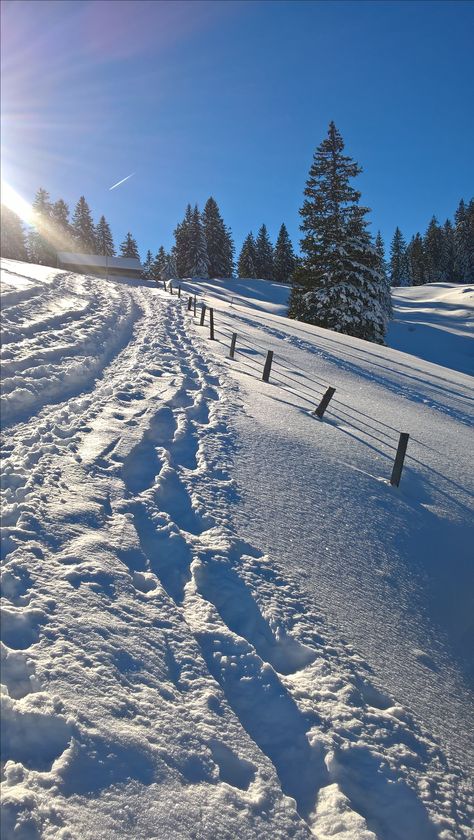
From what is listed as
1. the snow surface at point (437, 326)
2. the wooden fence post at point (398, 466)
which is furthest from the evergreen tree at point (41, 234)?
the wooden fence post at point (398, 466)

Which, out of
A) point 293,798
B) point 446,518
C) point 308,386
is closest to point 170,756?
point 293,798

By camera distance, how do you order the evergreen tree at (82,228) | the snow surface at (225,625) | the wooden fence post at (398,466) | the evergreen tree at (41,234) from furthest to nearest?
1. the evergreen tree at (82,228)
2. the evergreen tree at (41,234)
3. the wooden fence post at (398,466)
4. the snow surface at (225,625)

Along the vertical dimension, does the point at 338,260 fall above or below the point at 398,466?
above

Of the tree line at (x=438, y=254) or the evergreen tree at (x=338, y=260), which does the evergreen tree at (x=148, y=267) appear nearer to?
the tree line at (x=438, y=254)

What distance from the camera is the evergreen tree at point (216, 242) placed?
2537 inches

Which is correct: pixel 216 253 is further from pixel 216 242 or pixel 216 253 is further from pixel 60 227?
pixel 60 227

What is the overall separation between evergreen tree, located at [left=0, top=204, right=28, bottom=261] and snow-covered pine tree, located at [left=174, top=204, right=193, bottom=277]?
75.4 ft

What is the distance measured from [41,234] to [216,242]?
91.9 ft

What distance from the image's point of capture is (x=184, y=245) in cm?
6481

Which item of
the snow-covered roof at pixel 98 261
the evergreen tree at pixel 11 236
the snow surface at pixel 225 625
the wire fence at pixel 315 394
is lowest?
the snow surface at pixel 225 625

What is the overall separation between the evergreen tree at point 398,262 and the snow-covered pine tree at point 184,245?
4305 centimetres

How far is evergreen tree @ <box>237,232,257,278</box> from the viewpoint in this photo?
231 ft

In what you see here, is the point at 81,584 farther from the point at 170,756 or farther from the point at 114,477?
the point at 114,477

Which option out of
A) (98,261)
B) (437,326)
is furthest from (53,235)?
(437,326)
